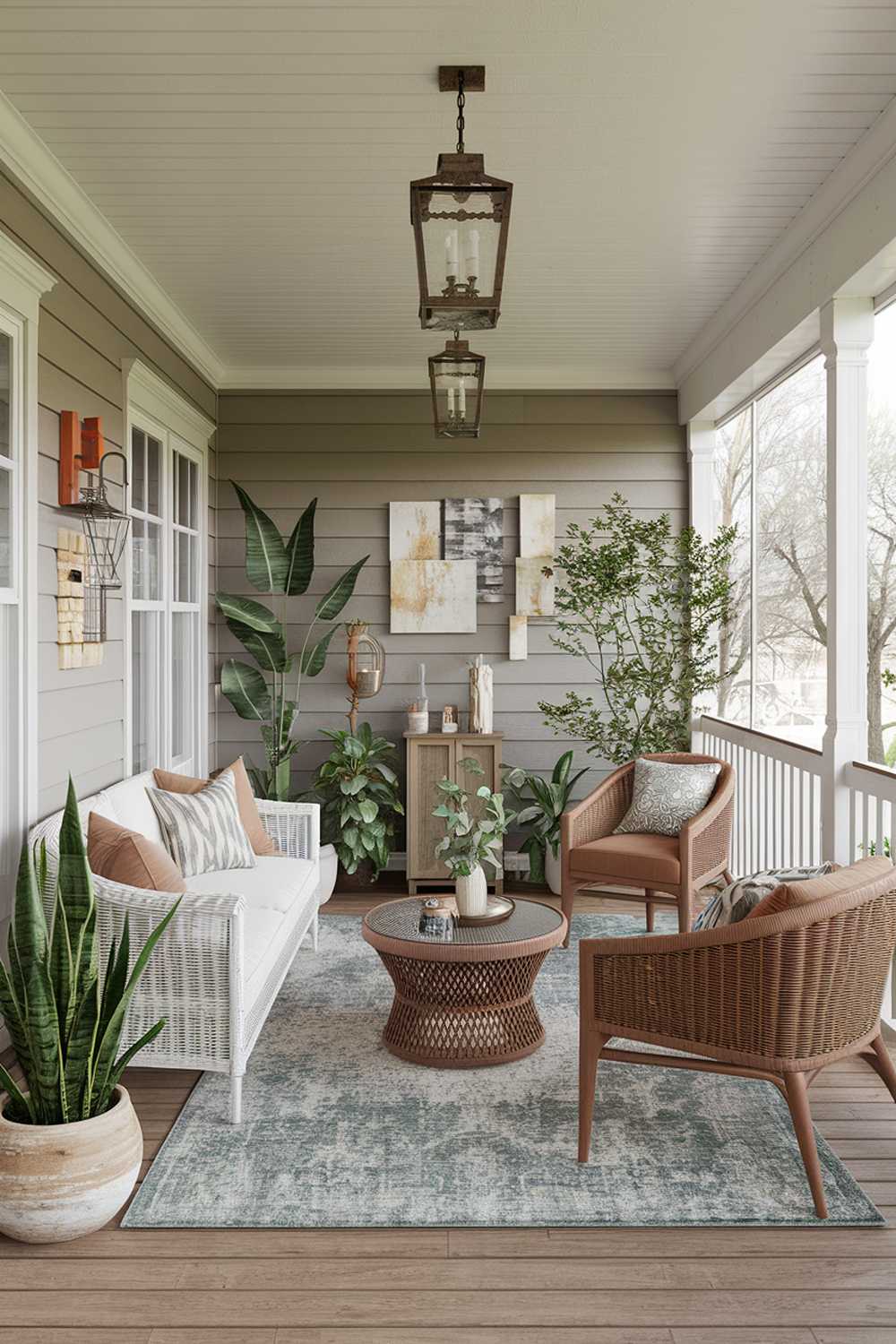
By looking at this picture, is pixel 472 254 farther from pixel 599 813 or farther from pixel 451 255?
pixel 599 813

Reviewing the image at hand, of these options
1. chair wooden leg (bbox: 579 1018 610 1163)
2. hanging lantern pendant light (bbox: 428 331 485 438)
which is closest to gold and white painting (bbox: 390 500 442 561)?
hanging lantern pendant light (bbox: 428 331 485 438)

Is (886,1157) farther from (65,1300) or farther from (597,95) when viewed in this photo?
(597,95)

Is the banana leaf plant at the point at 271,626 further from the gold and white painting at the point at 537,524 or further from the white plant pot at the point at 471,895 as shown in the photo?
the white plant pot at the point at 471,895

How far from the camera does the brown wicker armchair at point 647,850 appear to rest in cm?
447

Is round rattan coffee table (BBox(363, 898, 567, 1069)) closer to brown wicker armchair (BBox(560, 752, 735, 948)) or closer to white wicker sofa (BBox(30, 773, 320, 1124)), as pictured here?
white wicker sofa (BBox(30, 773, 320, 1124))

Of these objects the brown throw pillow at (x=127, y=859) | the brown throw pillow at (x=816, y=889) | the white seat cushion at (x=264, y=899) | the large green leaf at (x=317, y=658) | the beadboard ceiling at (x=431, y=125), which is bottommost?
the white seat cushion at (x=264, y=899)

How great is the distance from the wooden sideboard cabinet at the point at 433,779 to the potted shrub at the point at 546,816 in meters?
0.24

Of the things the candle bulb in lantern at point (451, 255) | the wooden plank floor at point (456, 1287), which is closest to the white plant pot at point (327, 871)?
the wooden plank floor at point (456, 1287)

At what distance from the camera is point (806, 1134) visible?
2537 mm

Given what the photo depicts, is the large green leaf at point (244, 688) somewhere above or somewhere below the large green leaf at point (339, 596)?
below

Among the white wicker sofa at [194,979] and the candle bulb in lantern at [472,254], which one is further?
the white wicker sofa at [194,979]

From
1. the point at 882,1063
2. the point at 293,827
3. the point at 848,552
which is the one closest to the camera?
the point at 882,1063

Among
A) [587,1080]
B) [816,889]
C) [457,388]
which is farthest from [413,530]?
[816,889]

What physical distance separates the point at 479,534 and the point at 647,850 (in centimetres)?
247
